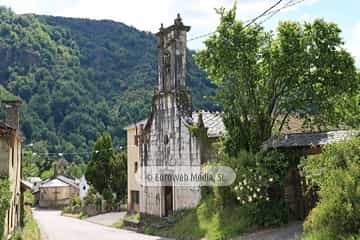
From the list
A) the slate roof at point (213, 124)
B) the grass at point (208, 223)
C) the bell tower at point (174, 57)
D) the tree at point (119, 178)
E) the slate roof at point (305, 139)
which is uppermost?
the bell tower at point (174, 57)

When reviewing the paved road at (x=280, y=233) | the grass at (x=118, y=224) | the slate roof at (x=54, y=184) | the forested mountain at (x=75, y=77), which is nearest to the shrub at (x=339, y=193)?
the paved road at (x=280, y=233)

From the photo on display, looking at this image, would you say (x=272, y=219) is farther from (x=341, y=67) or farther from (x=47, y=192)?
(x=47, y=192)

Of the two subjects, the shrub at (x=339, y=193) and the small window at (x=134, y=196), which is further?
the small window at (x=134, y=196)

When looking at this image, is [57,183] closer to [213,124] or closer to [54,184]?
[54,184]

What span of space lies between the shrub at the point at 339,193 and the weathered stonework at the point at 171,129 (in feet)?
39.9

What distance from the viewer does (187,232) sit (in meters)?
23.3

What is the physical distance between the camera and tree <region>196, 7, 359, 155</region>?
22344 millimetres

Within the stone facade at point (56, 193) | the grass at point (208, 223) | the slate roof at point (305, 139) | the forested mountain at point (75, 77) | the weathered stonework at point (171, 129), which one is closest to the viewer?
the slate roof at point (305, 139)

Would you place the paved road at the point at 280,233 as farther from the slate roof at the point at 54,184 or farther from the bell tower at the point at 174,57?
the slate roof at the point at 54,184

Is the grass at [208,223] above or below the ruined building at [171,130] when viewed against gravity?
below

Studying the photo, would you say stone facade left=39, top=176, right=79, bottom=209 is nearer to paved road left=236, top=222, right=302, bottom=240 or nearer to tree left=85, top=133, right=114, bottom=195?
Answer: tree left=85, top=133, right=114, bottom=195

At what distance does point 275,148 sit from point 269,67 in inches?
169

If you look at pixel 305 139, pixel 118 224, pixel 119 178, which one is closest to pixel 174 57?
pixel 305 139

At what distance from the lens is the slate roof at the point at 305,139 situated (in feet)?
61.8
